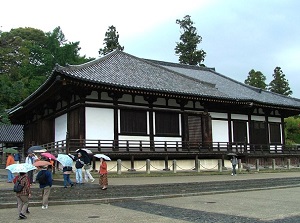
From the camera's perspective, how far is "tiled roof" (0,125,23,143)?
46375mm

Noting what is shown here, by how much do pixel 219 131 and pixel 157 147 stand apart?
649 cm

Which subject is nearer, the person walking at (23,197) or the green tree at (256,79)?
the person walking at (23,197)

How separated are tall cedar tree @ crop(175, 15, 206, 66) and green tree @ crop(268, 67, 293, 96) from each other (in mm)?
18337

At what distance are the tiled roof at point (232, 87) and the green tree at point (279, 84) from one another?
37.1m

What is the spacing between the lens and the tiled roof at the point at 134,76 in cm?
2069

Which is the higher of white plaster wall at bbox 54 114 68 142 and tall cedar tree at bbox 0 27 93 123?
tall cedar tree at bbox 0 27 93 123

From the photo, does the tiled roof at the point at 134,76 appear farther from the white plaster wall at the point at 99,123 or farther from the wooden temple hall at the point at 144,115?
the white plaster wall at the point at 99,123

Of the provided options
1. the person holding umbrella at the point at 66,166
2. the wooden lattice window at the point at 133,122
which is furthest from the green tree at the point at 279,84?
the person holding umbrella at the point at 66,166

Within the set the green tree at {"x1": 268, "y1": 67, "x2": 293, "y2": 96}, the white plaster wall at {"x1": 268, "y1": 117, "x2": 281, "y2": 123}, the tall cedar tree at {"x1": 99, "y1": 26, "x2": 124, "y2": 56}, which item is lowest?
the white plaster wall at {"x1": 268, "y1": 117, "x2": 281, "y2": 123}

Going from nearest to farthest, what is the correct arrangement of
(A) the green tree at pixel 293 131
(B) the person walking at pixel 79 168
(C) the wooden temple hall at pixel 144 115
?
(B) the person walking at pixel 79 168, (C) the wooden temple hall at pixel 144 115, (A) the green tree at pixel 293 131

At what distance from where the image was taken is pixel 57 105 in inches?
987

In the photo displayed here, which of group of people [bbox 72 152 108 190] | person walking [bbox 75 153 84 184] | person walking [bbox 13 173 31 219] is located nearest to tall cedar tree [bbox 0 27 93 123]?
group of people [bbox 72 152 108 190]

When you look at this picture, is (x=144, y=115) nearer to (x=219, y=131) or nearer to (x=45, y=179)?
(x=219, y=131)

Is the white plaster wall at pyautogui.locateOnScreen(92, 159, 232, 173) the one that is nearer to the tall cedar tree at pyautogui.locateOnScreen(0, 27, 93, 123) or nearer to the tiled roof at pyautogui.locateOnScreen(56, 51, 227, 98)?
the tiled roof at pyautogui.locateOnScreen(56, 51, 227, 98)
